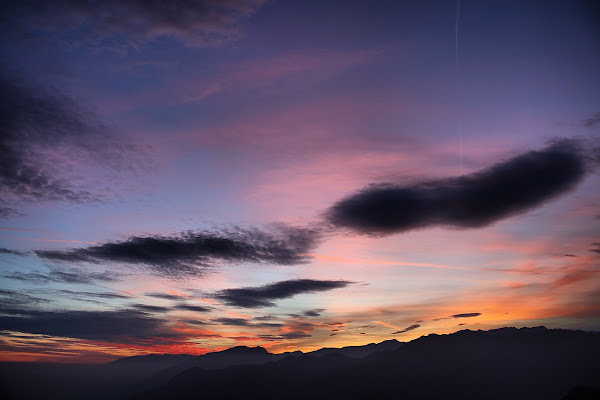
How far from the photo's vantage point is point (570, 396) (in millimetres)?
107688
